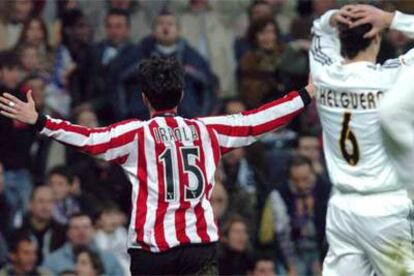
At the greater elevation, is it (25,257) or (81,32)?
(81,32)

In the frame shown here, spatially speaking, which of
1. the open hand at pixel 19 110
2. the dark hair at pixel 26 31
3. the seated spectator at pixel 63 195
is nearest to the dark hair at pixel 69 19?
the dark hair at pixel 26 31

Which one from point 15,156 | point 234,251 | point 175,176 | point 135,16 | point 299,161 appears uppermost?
point 135,16

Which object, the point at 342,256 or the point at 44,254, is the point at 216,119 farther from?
the point at 44,254

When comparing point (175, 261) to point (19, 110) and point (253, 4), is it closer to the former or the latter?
point (19, 110)

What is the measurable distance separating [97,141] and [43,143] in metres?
7.52

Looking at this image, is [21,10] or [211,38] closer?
[21,10]

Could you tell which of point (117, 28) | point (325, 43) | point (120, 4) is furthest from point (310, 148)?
point (325, 43)

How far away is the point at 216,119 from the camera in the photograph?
10508 mm

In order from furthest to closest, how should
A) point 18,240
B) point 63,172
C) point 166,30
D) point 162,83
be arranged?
point 166,30 < point 63,172 < point 18,240 < point 162,83

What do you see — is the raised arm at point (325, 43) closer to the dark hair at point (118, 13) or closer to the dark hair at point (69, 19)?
the dark hair at point (118, 13)

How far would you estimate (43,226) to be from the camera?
1627 cm

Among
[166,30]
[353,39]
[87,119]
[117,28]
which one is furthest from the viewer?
[117,28]

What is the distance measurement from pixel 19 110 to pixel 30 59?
787 cm

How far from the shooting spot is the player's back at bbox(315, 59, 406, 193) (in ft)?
33.7
